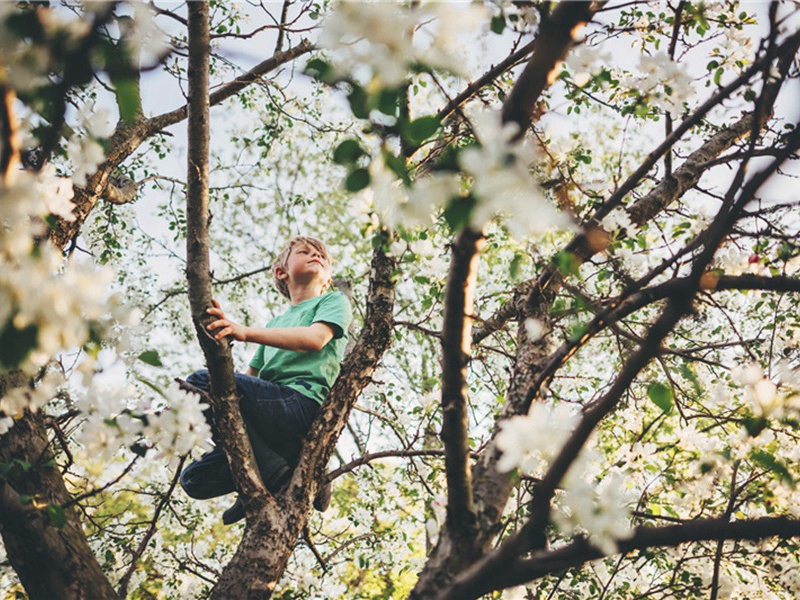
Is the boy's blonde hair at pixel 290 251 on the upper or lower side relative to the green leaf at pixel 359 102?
upper

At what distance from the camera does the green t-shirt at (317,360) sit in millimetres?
2361

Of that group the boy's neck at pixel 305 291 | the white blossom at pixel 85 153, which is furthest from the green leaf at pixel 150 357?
the boy's neck at pixel 305 291

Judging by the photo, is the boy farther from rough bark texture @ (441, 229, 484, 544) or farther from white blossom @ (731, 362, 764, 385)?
white blossom @ (731, 362, 764, 385)

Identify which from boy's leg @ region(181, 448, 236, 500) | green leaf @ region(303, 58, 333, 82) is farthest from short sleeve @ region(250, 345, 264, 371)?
green leaf @ region(303, 58, 333, 82)

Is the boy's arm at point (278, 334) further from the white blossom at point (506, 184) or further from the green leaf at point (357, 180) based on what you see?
the white blossom at point (506, 184)

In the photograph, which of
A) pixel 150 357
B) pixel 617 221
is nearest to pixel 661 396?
pixel 617 221

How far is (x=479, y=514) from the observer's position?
1.28 m

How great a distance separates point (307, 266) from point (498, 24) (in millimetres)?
1739

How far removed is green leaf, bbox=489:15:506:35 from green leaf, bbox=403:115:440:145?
2.52 feet

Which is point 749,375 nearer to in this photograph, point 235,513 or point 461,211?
point 461,211

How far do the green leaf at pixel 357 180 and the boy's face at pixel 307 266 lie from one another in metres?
2.15

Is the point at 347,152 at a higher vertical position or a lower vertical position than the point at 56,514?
higher

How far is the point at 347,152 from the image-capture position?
0.77 m

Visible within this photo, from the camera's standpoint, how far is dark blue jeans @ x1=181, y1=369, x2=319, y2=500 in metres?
2.02
